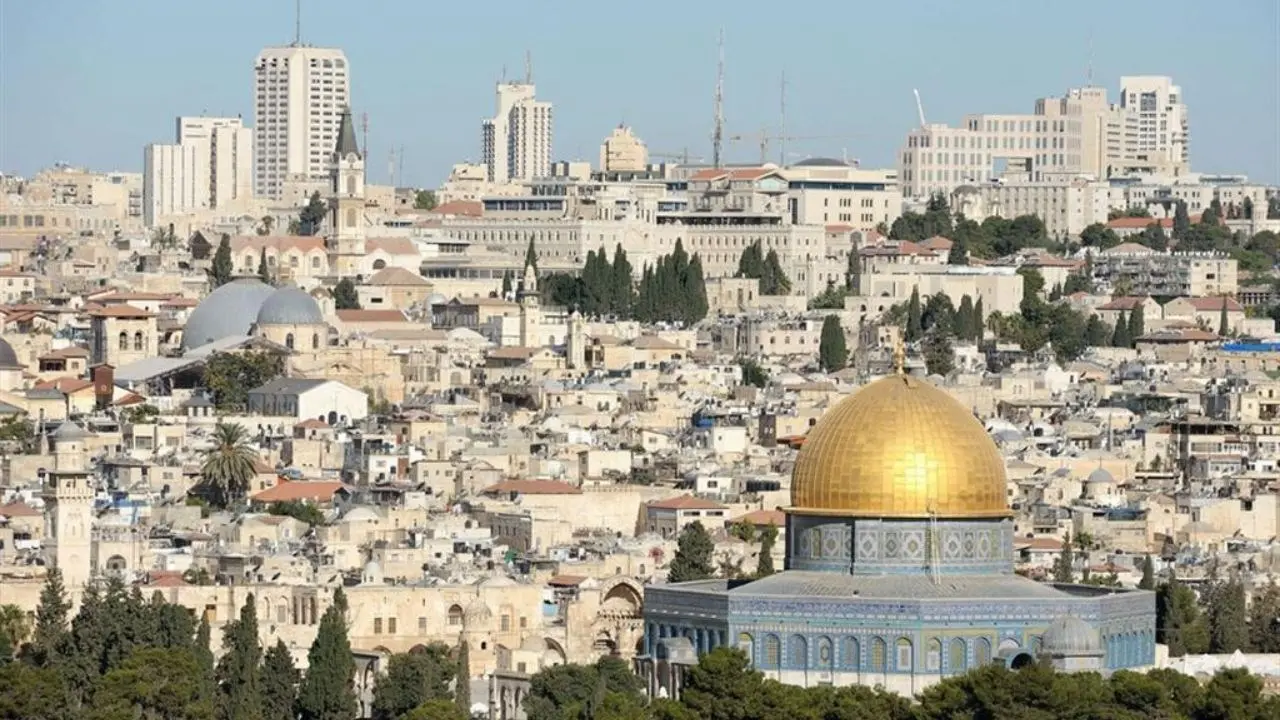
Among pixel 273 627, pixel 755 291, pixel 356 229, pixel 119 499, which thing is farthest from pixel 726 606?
pixel 356 229

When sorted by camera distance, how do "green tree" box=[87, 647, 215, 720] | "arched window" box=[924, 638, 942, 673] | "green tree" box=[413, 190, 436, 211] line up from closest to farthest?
"arched window" box=[924, 638, 942, 673] → "green tree" box=[87, 647, 215, 720] → "green tree" box=[413, 190, 436, 211]

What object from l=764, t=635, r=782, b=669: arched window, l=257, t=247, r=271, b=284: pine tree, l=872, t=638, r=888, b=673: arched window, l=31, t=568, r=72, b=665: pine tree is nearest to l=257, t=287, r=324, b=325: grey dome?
l=257, t=247, r=271, b=284: pine tree

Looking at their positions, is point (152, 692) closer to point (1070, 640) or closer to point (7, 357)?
point (1070, 640)

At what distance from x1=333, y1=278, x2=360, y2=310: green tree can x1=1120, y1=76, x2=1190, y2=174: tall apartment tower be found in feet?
221

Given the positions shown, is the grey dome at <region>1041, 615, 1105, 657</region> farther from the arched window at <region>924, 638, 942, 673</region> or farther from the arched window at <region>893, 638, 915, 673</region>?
the arched window at <region>893, 638, 915, 673</region>

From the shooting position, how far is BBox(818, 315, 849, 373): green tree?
100625 mm

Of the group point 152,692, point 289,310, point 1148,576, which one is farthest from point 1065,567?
point 289,310

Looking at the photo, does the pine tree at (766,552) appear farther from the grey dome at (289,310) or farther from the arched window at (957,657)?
the grey dome at (289,310)

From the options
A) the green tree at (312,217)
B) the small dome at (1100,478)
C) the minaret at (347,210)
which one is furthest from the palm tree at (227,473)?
the green tree at (312,217)

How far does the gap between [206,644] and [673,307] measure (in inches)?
2268

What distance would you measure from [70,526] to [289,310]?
3845 cm

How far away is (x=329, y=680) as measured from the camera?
5128 centimetres

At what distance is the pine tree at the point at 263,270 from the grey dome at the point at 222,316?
28.5 feet

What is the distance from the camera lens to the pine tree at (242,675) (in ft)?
165
